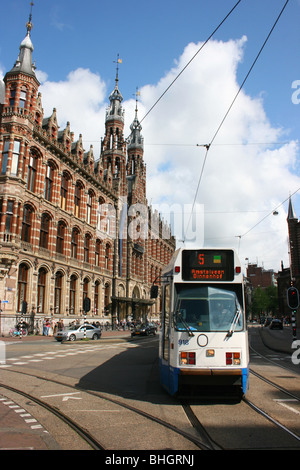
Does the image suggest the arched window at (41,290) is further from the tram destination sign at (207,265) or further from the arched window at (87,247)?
the tram destination sign at (207,265)

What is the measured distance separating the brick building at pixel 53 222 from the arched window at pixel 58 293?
88mm

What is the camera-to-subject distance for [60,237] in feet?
115

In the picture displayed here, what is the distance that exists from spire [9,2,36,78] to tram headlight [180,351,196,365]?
29.4 metres

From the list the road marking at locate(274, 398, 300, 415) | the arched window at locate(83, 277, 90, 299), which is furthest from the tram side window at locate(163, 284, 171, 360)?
the arched window at locate(83, 277, 90, 299)

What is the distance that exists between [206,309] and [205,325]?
31 cm

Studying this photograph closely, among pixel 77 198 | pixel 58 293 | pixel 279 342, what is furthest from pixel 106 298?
pixel 279 342

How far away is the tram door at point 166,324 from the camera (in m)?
7.90

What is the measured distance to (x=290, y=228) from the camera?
76.3 metres

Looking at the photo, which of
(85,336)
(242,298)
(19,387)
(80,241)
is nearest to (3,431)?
(19,387)

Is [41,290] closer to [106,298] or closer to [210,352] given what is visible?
[106,298]

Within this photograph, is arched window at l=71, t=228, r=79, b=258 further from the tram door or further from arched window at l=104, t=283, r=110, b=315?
the tram door

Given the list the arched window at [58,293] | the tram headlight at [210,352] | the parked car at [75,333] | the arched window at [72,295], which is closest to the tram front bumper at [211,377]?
the tram headlight at [210,352]
